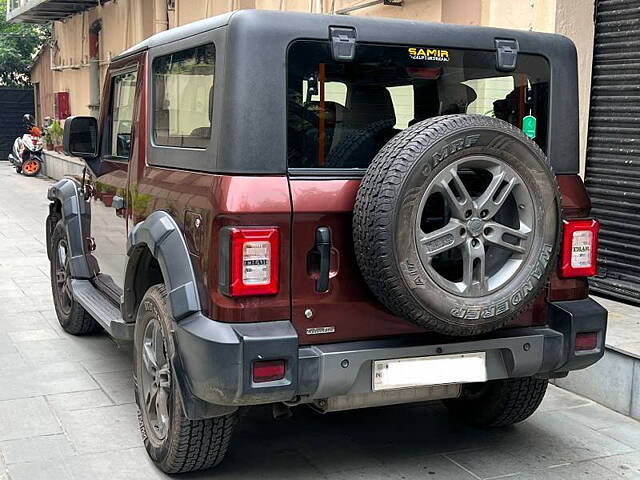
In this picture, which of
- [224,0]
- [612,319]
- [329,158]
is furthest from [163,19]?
[329,158]

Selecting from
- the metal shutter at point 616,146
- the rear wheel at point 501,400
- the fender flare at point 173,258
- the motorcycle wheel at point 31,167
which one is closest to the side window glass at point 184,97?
the fender flare at point 173,258

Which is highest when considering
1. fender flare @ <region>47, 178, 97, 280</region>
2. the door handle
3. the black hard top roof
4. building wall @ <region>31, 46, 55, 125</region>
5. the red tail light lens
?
building wall @ <region>31, 46, 55, 125</region>

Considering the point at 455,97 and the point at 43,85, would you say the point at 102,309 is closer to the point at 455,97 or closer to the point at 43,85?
the point at 455,97

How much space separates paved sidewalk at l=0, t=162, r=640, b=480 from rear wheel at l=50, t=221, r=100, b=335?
57 cm

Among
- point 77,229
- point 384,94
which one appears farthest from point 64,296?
point 384,94

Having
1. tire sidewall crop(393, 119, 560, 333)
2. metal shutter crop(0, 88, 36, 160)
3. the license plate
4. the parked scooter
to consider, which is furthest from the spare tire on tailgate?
metal shutter crop(0, 88, 36, 160)

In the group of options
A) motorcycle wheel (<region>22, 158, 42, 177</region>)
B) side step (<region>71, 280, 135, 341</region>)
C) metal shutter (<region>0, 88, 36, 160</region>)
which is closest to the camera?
side step (<region>71, 280, 135, 341</region>)

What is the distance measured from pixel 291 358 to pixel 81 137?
107 inches

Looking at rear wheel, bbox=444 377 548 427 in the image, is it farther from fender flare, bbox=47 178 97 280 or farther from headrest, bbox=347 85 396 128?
fender flare, bbox=47 178 97 280

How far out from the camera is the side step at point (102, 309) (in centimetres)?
442

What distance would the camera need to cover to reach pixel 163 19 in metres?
15.6

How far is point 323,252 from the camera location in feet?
11.0

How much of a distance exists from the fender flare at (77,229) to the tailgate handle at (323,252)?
2.62 metres

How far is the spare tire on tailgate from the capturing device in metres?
3.19
